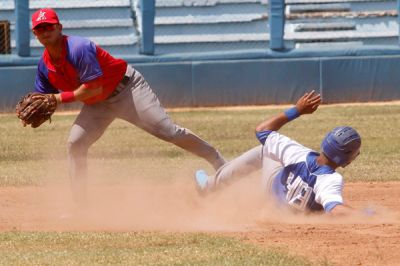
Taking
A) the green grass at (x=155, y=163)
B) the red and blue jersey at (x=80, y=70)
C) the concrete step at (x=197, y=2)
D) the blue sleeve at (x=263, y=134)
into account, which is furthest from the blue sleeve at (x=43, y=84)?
the concrete step at (x=197, y=2)

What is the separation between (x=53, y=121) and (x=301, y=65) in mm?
4372

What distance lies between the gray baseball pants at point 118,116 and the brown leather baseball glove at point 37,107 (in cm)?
31

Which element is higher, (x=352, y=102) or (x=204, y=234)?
(x=204, y=234)

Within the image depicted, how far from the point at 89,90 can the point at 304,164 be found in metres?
1.97

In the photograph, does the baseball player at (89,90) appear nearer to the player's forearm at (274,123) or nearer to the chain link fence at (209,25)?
the player's forearm at (274,123)

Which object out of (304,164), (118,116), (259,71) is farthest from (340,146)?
(259,71)

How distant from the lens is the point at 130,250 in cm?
611

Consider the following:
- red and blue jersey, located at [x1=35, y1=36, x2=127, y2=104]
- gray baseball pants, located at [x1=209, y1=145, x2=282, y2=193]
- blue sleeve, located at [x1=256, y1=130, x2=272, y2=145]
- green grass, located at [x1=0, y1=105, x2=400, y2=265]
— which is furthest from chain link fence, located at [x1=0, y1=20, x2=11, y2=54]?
blue sleeve, located at [x1=256, y1=130, x2=272, y2=145]

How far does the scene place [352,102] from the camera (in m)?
17.2

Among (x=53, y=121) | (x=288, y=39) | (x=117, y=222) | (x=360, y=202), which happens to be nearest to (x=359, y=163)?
(x=360, y=202)

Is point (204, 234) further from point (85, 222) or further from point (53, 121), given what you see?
point (53, 121)

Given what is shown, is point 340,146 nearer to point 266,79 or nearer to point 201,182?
point 201,182

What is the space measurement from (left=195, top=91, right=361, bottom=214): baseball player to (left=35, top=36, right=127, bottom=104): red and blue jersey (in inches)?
52.3

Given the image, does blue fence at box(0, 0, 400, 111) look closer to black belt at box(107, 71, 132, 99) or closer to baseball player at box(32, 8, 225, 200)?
baseball player at box(32, 8, 225, 200)
